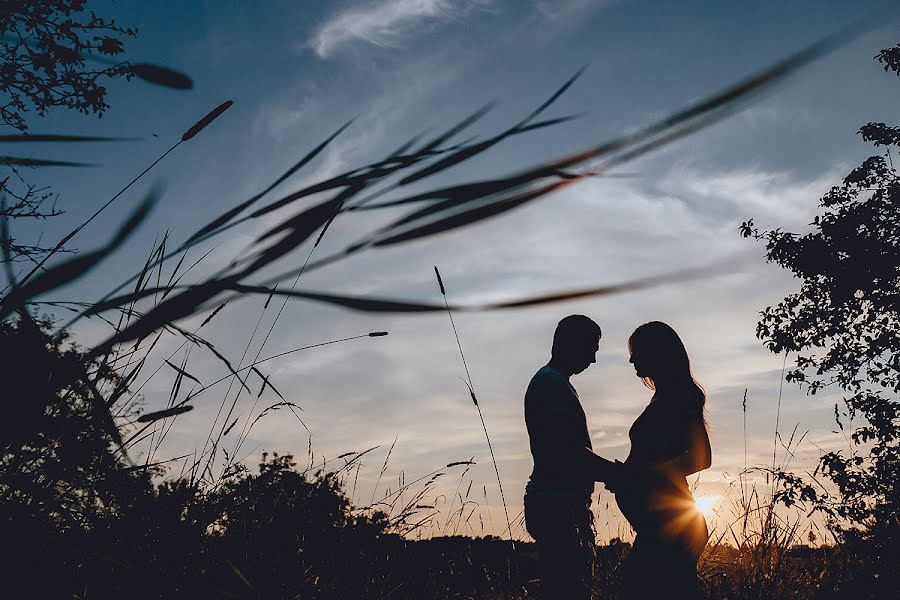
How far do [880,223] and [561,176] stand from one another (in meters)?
12.8

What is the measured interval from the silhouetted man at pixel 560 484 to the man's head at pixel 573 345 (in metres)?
0.09

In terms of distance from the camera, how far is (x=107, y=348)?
549 mm

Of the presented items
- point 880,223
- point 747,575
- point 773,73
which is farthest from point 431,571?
point 880,223

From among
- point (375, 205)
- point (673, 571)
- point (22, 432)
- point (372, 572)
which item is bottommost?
point (673, 571)

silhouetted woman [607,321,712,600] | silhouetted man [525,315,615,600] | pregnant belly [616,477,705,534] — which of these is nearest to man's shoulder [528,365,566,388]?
silhouetted man [525,315,615,600]

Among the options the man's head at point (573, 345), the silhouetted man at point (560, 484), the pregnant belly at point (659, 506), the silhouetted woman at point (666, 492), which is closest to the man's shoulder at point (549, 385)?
the silhouetted man at point (560, 484)

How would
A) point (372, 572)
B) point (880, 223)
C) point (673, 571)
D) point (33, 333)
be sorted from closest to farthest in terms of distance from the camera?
1. point (33, 333)
2. point (372, 572)
3. point (673, 571)
4. point (880, 223)

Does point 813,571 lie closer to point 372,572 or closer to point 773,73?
point 372,572

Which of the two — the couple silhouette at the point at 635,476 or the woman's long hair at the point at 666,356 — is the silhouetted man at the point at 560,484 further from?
the woman's long hair at the point at 666,356

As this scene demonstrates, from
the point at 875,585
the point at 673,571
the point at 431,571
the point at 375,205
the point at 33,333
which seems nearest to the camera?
the point at 375,205

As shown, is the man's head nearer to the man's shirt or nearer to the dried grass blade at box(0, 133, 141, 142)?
the man's shirt

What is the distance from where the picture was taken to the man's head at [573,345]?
3.33m

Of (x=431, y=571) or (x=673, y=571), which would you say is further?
(x=673, y=571)

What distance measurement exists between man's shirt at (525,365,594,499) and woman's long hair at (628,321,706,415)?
412mm
